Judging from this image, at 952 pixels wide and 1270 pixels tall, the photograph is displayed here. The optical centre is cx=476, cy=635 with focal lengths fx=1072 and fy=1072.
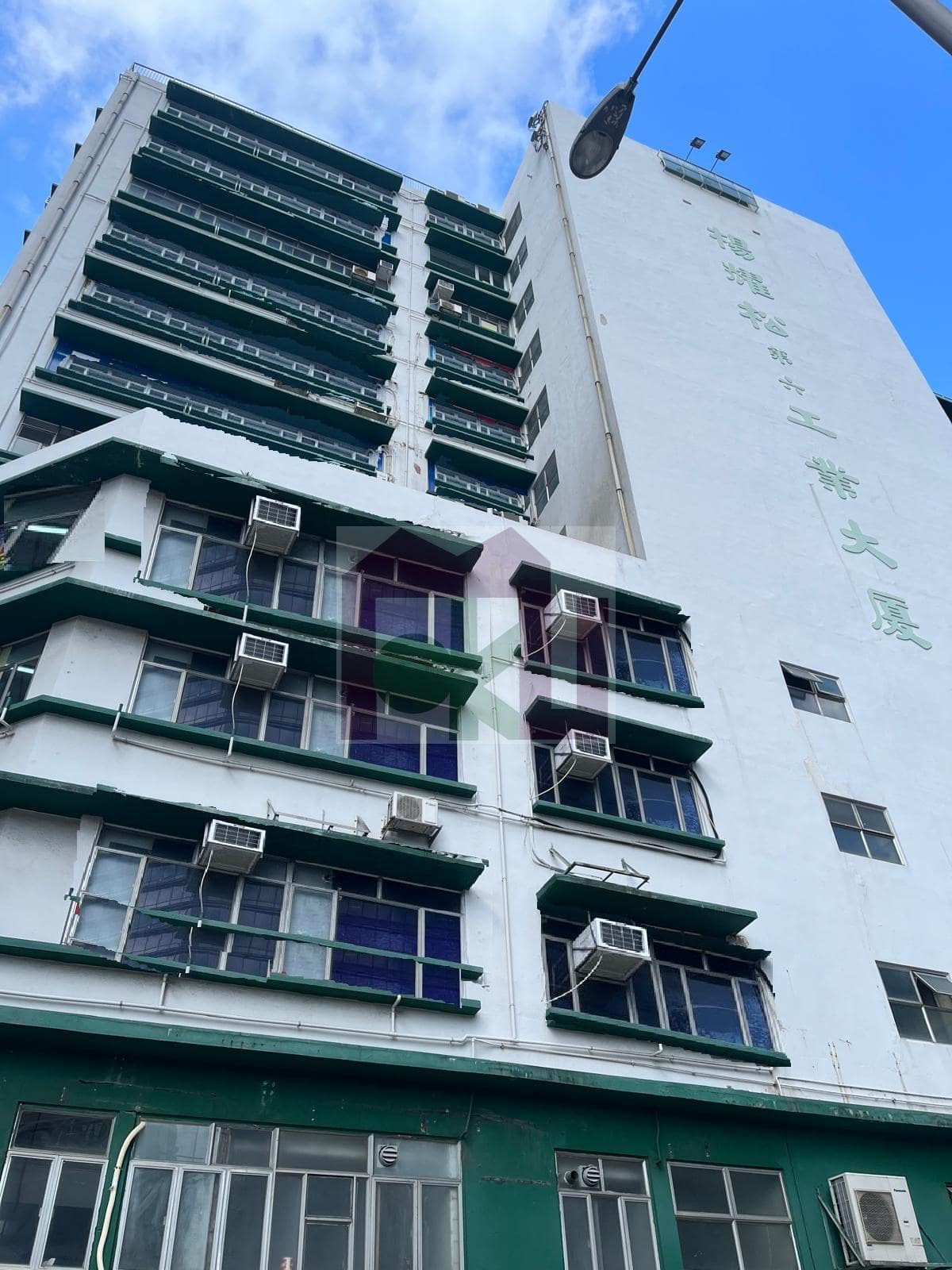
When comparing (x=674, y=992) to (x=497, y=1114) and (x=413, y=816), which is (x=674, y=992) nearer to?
(x=497, y=1114)

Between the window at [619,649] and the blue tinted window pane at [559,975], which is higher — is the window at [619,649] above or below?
above

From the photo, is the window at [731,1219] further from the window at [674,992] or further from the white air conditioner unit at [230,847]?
the white air conditioner unit at [230,847]

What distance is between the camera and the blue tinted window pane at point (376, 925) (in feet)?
45.9

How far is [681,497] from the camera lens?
2294 centimetres

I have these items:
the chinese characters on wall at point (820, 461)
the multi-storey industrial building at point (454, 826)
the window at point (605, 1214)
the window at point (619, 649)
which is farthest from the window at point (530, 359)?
the window at point (605, 1214)

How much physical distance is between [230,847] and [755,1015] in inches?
314

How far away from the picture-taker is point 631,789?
57.3 ft

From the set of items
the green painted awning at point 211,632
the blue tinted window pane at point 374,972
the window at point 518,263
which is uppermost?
the window at point 518,263

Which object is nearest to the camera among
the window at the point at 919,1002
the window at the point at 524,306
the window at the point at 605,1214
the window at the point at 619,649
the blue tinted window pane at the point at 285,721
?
the window at the point at 605,1214

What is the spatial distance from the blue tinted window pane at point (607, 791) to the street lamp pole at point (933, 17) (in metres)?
11.9

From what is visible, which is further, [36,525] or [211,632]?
[36,525]

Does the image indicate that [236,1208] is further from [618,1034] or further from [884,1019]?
[884,1019]

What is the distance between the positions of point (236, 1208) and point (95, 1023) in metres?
2.43

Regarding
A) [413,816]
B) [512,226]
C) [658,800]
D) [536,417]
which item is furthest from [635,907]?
[512,226]
